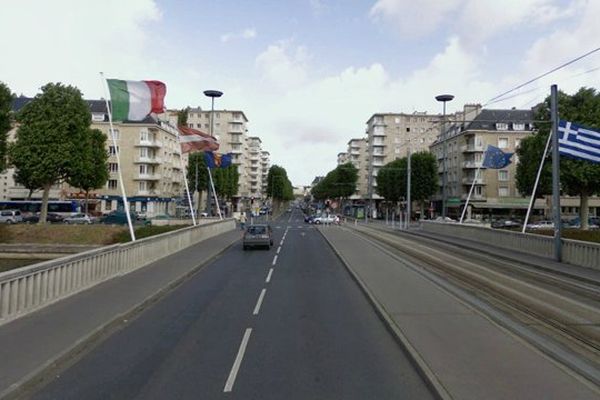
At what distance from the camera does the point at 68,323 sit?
29.3 feet

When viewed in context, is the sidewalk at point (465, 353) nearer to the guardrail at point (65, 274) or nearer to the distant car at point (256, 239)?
the guardrail at point (65, 274)

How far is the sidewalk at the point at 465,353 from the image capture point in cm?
577

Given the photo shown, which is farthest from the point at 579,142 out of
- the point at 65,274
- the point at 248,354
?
the point at 65,274

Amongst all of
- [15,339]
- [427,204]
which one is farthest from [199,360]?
[427,204]

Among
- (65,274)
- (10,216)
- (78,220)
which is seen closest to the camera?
(65,274)

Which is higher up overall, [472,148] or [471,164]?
[472,148]

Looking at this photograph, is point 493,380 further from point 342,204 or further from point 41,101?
point 342,204

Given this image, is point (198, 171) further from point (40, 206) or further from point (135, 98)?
point (135, 98)

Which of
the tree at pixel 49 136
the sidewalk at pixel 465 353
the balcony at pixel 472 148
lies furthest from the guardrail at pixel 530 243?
the balcony at pixel 472 148

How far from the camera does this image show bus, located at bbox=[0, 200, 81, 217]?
A: 2509 inches

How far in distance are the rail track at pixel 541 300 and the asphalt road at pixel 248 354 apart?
8.37 feet

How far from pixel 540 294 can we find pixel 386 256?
9532mm

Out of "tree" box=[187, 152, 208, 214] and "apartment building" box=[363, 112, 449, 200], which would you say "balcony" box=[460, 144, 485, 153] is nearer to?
"apartment building" box=[363, 112, 449, 200]

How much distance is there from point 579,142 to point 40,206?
6659 cm
